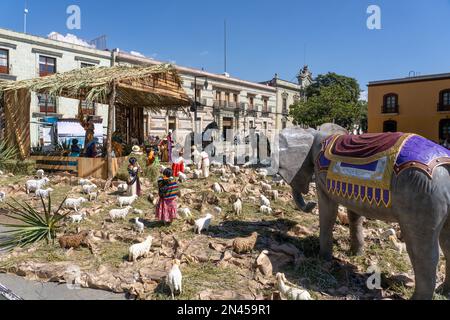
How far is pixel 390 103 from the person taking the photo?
102 ft

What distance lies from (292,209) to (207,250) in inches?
143

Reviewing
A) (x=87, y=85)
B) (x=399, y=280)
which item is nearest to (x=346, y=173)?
(x=399, y=280)

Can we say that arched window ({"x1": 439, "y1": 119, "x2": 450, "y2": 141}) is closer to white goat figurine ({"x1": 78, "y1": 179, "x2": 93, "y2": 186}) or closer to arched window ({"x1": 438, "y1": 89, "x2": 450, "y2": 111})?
arched window ({"x1": 438, "y1": 89, "x2": 450, "y2": 111})

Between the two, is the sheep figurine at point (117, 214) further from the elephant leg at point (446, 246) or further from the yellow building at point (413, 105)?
the yellow building at point (413, 105)

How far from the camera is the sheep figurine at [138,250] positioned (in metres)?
5.44

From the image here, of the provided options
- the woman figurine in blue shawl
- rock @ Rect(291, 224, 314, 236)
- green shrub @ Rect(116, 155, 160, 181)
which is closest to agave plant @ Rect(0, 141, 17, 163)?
green shrub @ Rect(116, 155, 160, 181)

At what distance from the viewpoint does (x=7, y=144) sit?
15.0 meters

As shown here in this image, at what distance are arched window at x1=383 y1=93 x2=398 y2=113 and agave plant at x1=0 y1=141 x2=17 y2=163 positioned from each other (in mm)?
28761

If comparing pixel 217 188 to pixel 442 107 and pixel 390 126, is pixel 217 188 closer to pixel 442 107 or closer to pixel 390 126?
pixel 442 107

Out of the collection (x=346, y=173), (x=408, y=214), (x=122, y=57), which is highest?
(x=122, y=57)

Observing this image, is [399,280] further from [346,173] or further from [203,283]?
[203,283]

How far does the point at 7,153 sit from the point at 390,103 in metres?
29.5

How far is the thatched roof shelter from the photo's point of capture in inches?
474

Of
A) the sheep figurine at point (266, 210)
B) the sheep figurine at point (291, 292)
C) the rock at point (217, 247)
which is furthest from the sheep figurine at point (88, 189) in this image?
the sheep figurine at point (291, 292)
